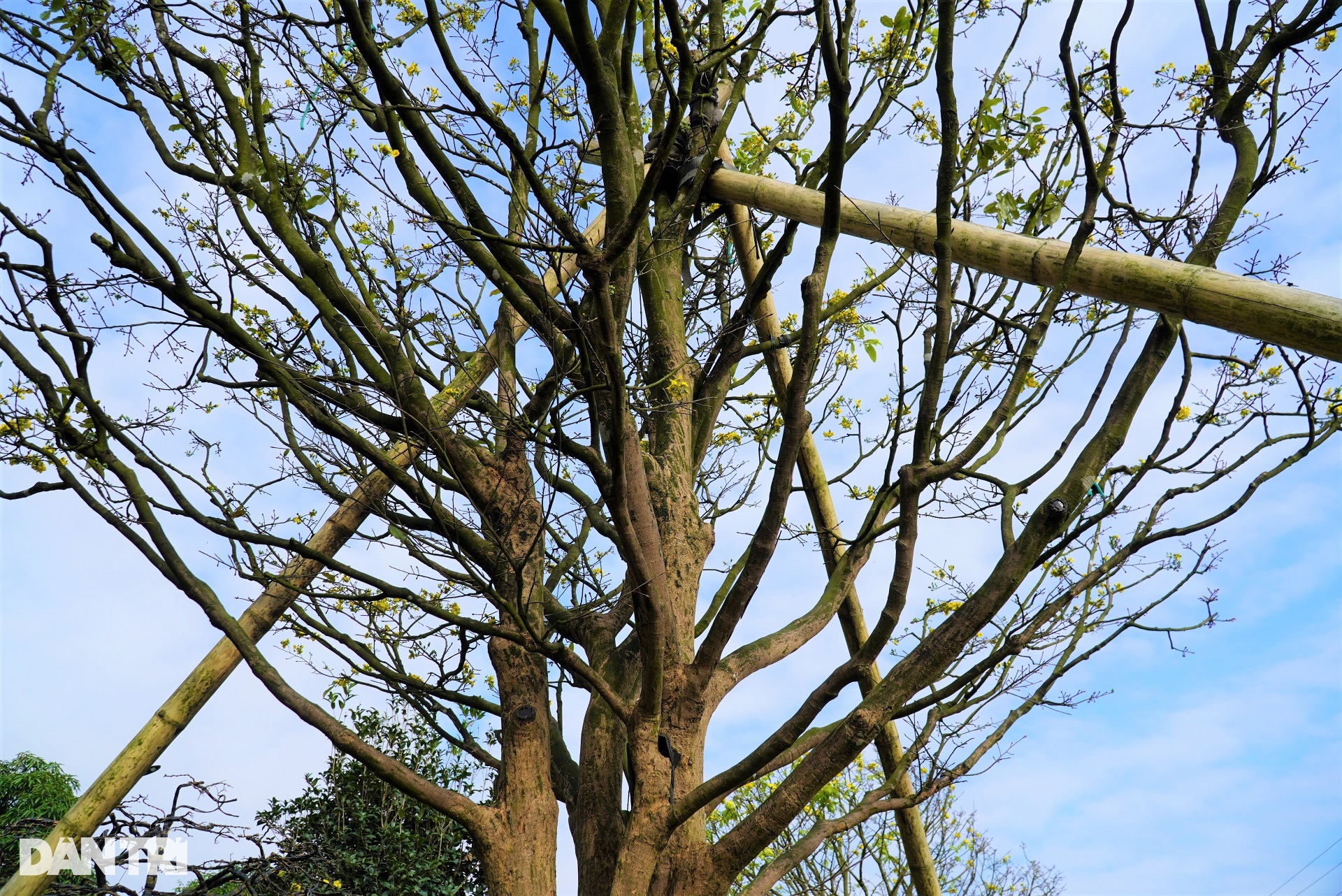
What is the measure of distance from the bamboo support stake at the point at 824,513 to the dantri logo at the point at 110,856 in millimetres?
2549

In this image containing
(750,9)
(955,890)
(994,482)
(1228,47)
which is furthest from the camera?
(955,890)

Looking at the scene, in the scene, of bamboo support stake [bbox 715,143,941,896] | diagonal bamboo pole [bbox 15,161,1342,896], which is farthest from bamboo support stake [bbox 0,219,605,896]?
bamboo support stake [bbox 715,143,941,896]

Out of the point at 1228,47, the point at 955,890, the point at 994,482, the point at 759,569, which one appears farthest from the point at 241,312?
the point at 955,890

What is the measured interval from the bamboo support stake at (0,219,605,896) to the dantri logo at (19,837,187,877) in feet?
0.08

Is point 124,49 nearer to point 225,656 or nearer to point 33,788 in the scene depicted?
point 225,656

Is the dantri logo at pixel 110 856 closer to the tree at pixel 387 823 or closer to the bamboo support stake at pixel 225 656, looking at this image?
the bamboo support stake at pixel 225 656

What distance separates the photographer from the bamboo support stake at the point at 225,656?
3041mm

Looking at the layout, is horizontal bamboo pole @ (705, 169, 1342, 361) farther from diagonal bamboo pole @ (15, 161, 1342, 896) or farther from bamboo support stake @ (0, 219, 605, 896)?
bamboo support stake @ (0, 219, 605, 896)

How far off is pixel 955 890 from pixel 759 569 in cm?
479

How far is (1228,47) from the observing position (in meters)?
3.04

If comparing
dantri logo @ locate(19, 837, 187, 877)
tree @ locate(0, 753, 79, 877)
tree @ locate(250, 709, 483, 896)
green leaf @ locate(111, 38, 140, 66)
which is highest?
green leaf @ locate(111, 38, 140, 66)

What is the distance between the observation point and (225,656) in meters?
3.35

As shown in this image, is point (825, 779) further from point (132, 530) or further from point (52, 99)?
point (52, 99)

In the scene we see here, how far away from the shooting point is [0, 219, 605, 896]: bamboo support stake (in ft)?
9.98
